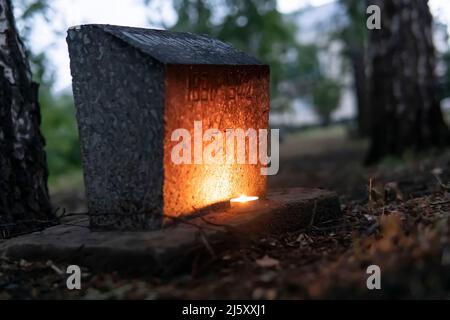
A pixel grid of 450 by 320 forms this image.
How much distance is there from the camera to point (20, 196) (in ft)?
14.9

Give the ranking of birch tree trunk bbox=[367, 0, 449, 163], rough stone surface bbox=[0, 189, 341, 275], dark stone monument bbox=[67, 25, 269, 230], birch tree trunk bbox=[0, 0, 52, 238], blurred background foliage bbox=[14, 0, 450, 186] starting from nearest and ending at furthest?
rough stone surface bbox=[0, 189, 341, 275] < dark stone monument bbox=[67, 25, 269, 230] < birch tree trunk bbox=[0, 0, 52, 238] < birch tree trunk bbox=[367, 0, 449, 163] < blurred background foliage bbox=[14, 0, 450, 186]

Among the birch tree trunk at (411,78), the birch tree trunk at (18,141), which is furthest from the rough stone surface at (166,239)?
the birch tree trunk at (411,78)

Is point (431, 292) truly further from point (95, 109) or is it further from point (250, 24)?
point (250, 24)

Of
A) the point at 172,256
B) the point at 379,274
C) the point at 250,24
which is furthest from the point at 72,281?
the point at 250,24

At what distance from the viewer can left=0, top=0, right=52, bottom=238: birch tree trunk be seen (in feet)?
14.6

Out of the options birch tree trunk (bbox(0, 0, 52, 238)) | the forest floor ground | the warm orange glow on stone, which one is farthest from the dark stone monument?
birch tree trunk (bbox(0, 0, 52, 238))

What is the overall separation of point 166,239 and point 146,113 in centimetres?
75

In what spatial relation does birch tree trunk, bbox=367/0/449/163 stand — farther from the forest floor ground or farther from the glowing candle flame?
the glowing candle flame

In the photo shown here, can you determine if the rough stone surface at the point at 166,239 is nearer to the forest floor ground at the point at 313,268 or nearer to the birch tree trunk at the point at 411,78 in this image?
the forest floor ground at the point at 313,268

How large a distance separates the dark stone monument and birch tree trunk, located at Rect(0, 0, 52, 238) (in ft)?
3.03

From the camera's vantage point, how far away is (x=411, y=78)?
858 cm

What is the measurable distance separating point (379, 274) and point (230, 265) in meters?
0.86

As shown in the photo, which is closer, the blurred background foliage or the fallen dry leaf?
the fallen dry leaf

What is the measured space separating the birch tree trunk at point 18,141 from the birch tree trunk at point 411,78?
5.51m
